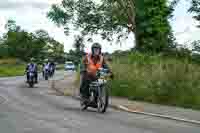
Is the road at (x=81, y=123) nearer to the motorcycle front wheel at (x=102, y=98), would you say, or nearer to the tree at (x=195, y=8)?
the motorcycle front wheel at (x=102, y=98)

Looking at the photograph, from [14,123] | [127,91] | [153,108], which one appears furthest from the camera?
[127,91]

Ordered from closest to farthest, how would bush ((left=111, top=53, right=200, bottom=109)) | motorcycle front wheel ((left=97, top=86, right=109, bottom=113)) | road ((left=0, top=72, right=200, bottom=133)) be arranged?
road ((left=0, top=72, right=200, bottom=133)), motorcycle front wheel ((left=97, top=86, right=109, bottom=113)), bush ((left=111, top=53, right=200, bottom=109))

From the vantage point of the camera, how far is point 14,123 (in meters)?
12.5

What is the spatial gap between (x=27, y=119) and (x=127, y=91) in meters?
9.64

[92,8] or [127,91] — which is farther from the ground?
[92,8]

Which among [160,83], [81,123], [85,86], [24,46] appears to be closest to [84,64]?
[85,86]

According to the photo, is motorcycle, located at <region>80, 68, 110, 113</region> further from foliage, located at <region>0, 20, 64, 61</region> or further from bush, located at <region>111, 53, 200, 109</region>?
foliage, located at <region>0, 20, 64, 61</region>

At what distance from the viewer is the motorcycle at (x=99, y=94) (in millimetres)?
15844

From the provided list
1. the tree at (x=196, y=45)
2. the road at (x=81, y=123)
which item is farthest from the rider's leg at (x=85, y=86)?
the tree at (x=196, y=45)

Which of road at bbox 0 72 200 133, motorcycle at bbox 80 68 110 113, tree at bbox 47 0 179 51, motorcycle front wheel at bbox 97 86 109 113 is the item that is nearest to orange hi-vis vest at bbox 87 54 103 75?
motorcycle at bbox 80 68 110 113

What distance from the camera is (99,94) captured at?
52.4 feet

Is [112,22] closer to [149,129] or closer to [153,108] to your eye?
[153,108]

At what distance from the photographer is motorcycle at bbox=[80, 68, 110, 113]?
15.8 m

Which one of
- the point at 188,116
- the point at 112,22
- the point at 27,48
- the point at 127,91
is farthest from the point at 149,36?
the point at 27,48
